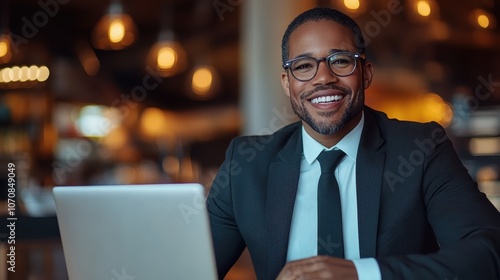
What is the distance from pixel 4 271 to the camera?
3066 millimetres

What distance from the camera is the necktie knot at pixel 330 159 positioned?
168 cm

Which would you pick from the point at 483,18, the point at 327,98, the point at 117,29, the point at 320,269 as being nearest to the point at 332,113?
the point at 327,98

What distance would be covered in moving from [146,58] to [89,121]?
1.28 metres

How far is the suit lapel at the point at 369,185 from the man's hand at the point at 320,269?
32 centimetres

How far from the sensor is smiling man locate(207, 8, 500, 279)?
160 cm

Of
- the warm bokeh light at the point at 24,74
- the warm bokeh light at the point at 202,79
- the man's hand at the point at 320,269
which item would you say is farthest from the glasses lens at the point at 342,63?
the warm bokeh light at the point at 24,74

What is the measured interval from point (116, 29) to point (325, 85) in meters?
4.28

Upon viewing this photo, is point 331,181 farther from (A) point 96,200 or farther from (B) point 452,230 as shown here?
(A) point 96,200

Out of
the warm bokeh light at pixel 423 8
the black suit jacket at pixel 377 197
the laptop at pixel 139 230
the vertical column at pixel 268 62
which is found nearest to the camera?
the laptop at pixel 139 230

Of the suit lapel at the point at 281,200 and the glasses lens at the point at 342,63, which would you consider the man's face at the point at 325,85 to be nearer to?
the glasses lens at the point at 342,63

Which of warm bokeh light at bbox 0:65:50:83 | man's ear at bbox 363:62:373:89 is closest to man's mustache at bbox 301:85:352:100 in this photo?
man's ear at bbox 363:62:373:89

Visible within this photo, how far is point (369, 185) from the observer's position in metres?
1.65

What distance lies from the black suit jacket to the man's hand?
258mm

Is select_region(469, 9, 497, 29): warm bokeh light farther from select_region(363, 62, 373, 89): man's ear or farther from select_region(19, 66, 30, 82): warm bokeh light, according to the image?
select_region(19, 66, 30, 82): warm bokeh light
